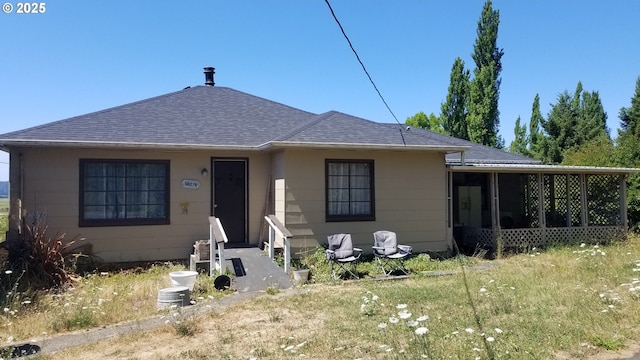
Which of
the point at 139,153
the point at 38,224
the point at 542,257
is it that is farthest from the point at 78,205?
the point at 542,257

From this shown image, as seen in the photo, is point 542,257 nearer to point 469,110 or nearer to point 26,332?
point 26,332

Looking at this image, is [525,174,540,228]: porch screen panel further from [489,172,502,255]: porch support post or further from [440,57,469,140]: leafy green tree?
[440,57,469,140]: leafy green tree

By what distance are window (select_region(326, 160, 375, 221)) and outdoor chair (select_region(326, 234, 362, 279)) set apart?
116cm

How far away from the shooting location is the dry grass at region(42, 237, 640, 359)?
183 inches

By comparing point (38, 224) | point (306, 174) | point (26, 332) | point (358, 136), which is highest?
point (358, 136)

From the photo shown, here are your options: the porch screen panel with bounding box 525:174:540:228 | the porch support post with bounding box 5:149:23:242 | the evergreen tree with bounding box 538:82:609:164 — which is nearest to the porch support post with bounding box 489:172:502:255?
the porch screen panel with bounding box 525:174:540:228

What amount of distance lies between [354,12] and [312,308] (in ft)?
14.7

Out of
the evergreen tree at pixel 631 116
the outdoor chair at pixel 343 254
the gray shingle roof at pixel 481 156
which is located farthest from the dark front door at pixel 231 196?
the evergreen tree at pixel 631 116

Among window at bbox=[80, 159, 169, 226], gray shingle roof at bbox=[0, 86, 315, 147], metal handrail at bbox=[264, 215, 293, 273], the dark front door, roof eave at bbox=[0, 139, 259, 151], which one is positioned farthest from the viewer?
the dark front door

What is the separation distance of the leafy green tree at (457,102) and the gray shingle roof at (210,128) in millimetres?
17253

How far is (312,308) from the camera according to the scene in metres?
6.65

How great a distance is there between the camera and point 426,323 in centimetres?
557

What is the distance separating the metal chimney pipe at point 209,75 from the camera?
1537 centimetres

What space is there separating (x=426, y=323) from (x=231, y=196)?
21.4ft
